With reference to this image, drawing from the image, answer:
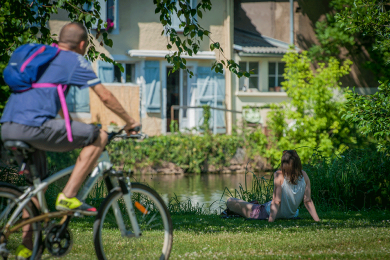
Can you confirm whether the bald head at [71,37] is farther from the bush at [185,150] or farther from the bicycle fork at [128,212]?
the bush at [185,150]

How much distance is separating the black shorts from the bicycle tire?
0.33 metres

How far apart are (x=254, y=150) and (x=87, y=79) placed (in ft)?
47.6

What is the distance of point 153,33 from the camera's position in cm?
1831

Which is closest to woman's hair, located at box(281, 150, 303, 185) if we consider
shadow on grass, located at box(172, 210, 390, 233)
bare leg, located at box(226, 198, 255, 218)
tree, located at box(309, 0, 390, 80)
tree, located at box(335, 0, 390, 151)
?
shadow on grass, located at box(172, 210, 390, 233)

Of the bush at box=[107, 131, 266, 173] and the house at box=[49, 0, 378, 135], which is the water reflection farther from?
the house at box=[49, 0, 378, 135]

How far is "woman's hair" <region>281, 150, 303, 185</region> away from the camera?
6043 millimetres

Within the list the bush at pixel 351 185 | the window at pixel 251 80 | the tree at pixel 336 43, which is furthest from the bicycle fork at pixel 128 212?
the tree at pixel 336 43

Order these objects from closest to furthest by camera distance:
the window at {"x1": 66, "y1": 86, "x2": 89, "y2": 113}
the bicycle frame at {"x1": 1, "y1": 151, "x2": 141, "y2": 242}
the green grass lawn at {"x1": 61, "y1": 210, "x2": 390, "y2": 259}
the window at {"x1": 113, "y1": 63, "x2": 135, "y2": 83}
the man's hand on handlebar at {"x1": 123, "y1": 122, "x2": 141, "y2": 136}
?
the bicycle frame at {"x1": 1, "y1": 151, "x2": 141, "y2": 242} → the man's hand on handlebar at {"x1": 123, "y1": 122, "x2": 141, "y2": 136} → the green grass lawn at {"x1": 61, "y1": 210, "x2": 390, "y2": 259} → the window at {"x1": 66, "y1": 86, "x2": 89, "y2": 113} → the window at {"x1": 113, "y1": 63, "x2": 135, "y2": 83}

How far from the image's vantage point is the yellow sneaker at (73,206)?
3.21 m

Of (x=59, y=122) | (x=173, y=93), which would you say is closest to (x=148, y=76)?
(x=173, y=93)

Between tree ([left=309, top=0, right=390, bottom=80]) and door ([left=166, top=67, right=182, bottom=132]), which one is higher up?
tree ([left=309, top=0, right=390, bottom=80])

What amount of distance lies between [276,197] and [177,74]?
13543 mm

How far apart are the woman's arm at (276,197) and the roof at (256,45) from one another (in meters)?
12.9

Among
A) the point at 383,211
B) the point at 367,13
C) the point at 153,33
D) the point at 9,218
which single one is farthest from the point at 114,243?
the point at 153,33
